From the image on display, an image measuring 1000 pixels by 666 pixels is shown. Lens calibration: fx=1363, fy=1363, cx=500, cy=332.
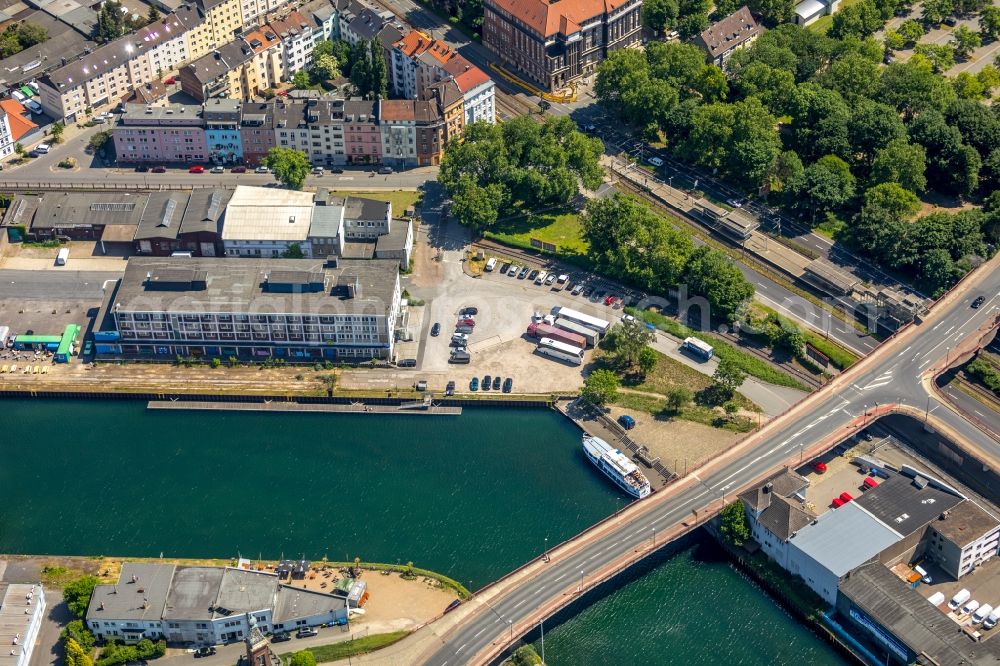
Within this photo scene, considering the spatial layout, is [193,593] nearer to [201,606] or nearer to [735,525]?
[201,606]

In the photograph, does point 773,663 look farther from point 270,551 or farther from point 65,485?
point 65,485

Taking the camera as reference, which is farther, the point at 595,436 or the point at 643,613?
Answer: the point at 595,436

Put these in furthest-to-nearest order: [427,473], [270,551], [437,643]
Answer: [427,473] < [270,551] < [437,643]

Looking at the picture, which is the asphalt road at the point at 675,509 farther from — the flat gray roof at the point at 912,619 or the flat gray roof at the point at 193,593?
the flat gray roof at the point at 193,593

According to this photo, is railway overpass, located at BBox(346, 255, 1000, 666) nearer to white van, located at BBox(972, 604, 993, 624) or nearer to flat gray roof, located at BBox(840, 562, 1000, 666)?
flat gray roof, located at BBox(840, 562, 1000, 666)

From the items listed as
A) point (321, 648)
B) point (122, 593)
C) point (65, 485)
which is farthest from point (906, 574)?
point (65, 485)

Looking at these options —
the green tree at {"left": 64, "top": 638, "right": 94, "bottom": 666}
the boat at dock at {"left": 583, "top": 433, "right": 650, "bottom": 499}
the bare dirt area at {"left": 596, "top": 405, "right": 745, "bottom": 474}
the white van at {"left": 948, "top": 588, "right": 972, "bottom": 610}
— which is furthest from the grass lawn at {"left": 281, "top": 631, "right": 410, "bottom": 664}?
the white van at {"left": 948, "top": 588, "right": 972, "bottom": 610}

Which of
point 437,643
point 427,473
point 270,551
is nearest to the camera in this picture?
point 437,643

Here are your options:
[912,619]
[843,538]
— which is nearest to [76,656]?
[843,538]
